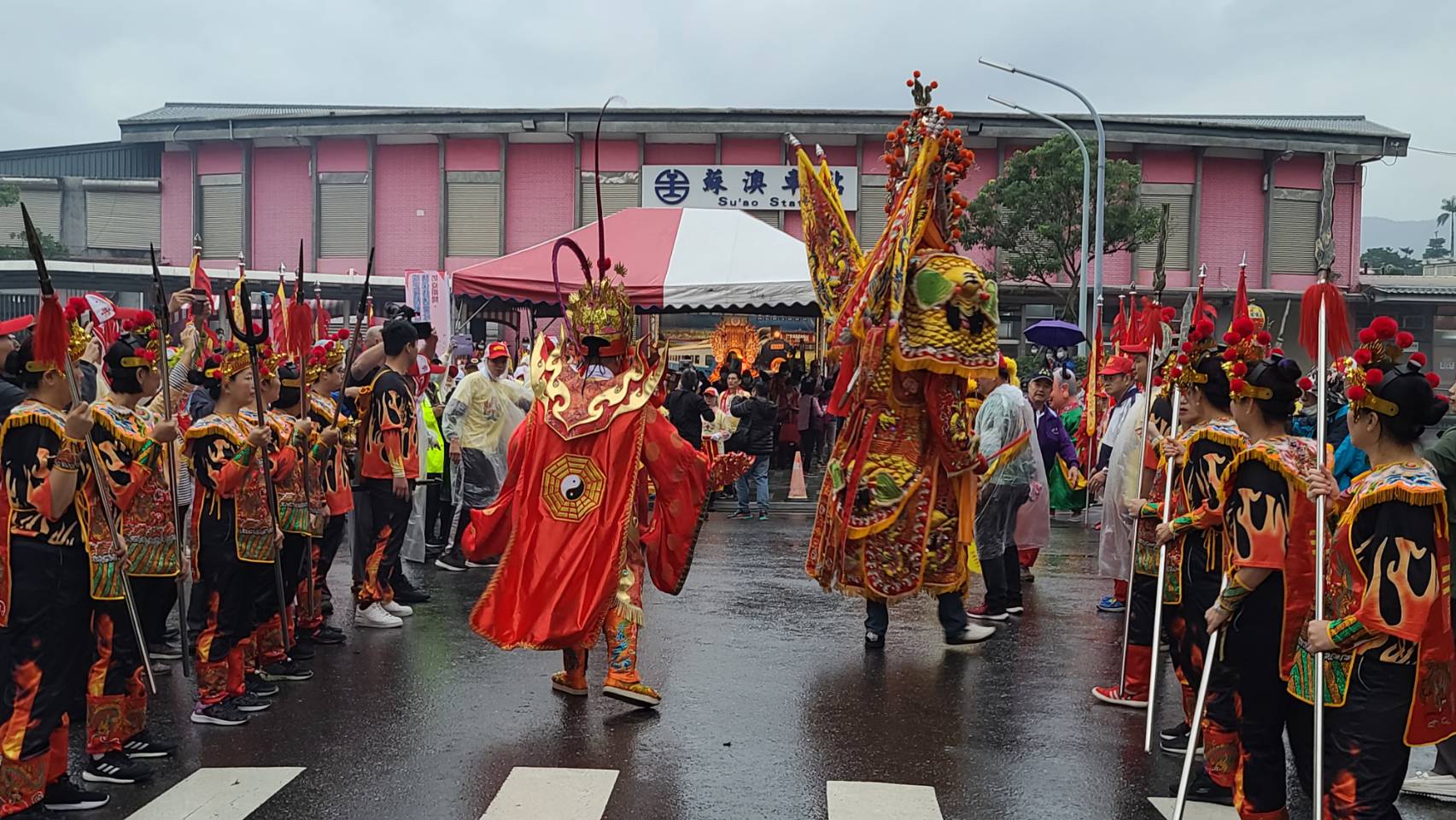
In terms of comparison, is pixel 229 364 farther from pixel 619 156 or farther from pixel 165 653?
pixel 619 156

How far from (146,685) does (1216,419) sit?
16.7 feet

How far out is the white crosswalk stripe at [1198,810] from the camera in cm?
479

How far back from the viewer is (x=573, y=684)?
641cm

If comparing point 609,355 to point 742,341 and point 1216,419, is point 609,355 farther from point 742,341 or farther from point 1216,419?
point 742,341

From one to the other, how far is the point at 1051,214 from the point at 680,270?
15425 millimetres

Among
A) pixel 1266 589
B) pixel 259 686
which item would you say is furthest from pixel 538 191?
pixel 1266 589

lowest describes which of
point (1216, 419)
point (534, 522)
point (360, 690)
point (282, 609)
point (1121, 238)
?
point (360, 690)

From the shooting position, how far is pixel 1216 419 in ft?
16.5

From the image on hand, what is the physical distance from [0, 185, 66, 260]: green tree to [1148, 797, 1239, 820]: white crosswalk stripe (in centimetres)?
2721

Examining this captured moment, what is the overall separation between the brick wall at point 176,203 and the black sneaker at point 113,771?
29433 millimetres

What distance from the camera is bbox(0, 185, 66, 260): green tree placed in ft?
90.9

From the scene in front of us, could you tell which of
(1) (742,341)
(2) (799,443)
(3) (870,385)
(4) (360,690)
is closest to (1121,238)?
(1) (742,341)

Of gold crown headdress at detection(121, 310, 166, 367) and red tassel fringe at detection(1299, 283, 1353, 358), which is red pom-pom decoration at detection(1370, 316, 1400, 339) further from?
gold crown headdress at detection(121, 310, 166, 367)

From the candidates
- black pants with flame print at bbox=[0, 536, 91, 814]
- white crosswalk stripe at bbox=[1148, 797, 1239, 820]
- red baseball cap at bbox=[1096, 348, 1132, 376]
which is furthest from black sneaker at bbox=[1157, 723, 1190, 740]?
black pants with flame print at bbox=[0, 536, 91, 814]
